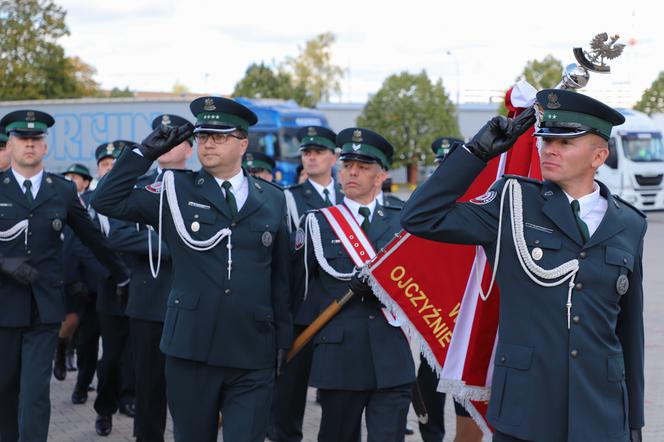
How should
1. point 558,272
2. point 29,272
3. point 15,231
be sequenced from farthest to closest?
point 15,231 < point 29,272 < point 558,272

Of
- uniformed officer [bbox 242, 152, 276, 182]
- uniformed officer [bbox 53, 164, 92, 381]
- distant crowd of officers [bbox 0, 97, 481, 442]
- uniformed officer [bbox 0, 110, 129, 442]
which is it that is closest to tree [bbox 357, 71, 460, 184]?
uniformed officer [bbox 242, 152, 276, 182]

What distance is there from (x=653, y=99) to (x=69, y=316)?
43.2 m

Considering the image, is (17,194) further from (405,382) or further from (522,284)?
(522,284)

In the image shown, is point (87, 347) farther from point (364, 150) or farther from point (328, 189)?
point (364, 150)

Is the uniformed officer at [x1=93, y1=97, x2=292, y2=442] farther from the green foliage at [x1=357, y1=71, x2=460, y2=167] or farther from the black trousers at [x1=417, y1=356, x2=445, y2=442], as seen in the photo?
the green foliage at [x1=357, y1=71, x2=460, y2=167]

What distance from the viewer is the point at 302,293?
18.7 feet

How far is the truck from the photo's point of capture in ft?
87.4

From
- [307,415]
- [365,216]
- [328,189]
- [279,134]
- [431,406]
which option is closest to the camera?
[365,216]

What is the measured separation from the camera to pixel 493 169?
4660 millimetres

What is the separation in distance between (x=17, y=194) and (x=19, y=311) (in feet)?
2.57

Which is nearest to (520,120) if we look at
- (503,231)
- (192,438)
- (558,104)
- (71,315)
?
(558,104)

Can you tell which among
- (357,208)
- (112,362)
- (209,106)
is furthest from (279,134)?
(209,106)

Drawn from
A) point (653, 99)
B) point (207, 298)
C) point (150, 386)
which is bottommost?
point (150, 386)

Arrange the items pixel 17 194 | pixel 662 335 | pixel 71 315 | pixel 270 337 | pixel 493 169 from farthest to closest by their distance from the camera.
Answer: pixel 662 335, pixel 71 315, pixel 17 194, pixel 270 337, pixel 493 169
